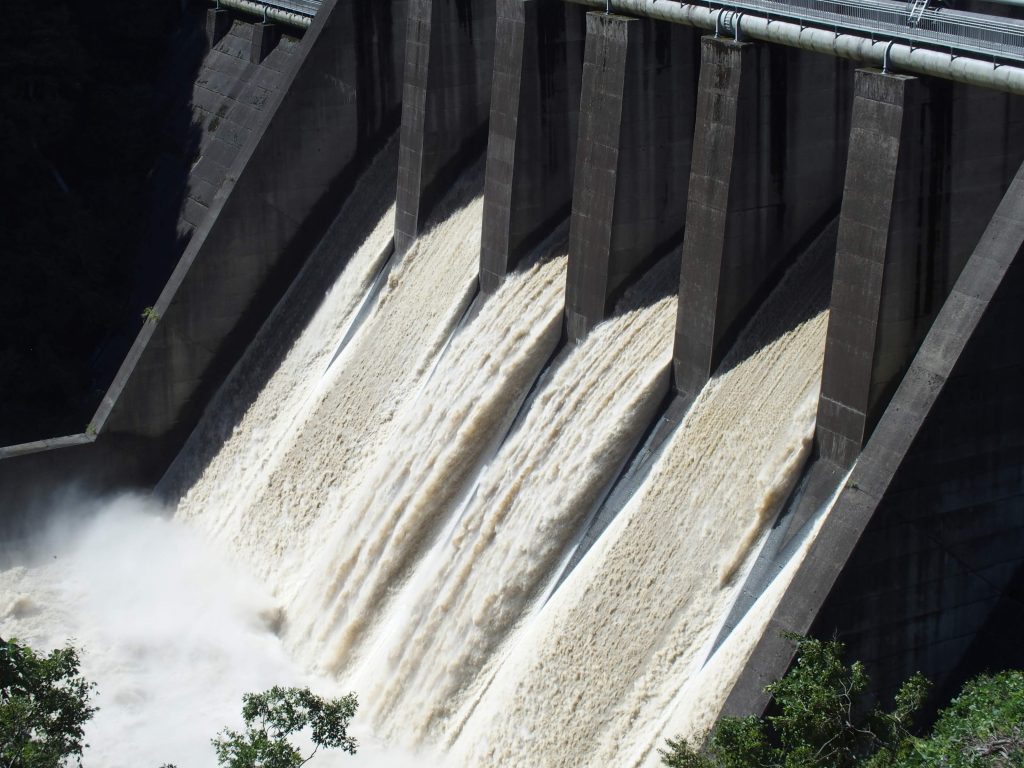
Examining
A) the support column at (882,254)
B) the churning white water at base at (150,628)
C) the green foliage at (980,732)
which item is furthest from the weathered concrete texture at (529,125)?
the green foliage at (980,732)

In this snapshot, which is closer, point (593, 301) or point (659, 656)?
point (659, 656)

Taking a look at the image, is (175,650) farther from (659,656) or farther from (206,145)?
(206,145)

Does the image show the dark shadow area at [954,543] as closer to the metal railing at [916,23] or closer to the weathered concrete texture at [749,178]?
the metal railing at [916,23]

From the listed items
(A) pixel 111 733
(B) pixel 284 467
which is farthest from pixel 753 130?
(A) pixel 111 733

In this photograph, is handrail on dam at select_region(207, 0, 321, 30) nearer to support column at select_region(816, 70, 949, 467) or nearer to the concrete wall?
the concrete wall

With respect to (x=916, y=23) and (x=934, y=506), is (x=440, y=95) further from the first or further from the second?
(x=934, y=506)

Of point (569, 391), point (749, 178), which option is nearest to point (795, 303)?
point (749, 178)

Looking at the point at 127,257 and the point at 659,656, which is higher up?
the point at 127,257
